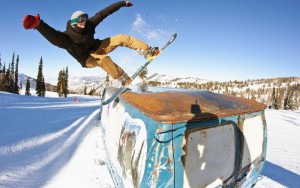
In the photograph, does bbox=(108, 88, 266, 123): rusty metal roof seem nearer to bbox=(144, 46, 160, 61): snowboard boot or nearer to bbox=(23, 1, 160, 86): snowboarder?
bbox=(144, 46, 160, 61): snowboard boot

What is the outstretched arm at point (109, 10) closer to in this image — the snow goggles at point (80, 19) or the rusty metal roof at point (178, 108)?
the snow goggles at point (80, 19)

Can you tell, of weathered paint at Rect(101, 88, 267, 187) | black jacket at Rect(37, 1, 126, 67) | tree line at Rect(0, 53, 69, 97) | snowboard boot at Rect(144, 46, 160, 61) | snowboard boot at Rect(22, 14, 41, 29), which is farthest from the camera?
tree line at Rect(0, 53, 69, 97)

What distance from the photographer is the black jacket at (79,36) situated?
4149mm

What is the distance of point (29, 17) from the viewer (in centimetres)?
362

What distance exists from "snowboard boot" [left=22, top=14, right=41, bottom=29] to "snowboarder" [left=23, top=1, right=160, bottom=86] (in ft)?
1.17

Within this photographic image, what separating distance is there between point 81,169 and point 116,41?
129 inches

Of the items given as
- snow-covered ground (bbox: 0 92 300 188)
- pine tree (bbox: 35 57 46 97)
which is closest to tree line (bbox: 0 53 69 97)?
pine tree (bbox: 35 57 46 97)

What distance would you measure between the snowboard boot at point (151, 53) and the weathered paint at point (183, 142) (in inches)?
66.7

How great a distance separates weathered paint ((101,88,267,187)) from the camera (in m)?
2.21

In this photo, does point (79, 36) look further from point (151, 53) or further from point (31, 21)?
point (151, 53)

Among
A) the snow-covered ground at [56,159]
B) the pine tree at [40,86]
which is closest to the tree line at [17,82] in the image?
the pine tree at [40,86]

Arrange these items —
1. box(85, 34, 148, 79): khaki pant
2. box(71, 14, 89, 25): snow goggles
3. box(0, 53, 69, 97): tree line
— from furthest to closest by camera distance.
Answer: box(0, 53, 69, 97): tree line < box(85, 34, 148, 79): khaki pant < box(71, 14, 89, 25): snow goggles

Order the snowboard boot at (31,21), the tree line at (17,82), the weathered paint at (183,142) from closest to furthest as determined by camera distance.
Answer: the weathered paint at (183,142) → the snowboard boot at (31,21) → the tree line at (17,82)

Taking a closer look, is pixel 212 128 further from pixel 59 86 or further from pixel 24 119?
pixel 59 86
